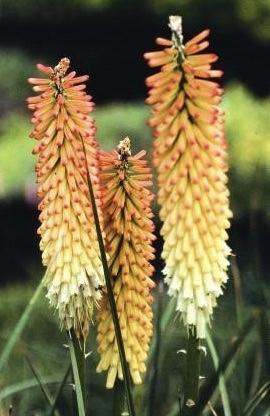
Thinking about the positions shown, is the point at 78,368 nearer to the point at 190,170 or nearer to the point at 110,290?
the point at 110,290

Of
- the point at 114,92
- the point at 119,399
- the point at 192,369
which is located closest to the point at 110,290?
the point at 192,369

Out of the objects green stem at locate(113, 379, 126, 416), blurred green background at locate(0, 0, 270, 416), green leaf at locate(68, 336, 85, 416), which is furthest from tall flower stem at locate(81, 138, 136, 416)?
blurred green background at locate(0, 0, 270, 416)

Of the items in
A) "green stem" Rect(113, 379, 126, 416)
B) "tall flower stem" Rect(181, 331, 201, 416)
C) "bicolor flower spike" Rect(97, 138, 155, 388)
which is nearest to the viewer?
"tall flower stem" Rect(181, 331, 201, 416)

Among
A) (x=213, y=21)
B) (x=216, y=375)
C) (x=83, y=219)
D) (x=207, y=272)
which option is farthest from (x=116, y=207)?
(x=213, y=21)

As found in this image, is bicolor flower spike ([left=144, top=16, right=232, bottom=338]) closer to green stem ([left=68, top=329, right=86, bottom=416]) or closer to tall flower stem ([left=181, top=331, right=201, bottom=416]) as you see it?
tall flower stem ([left=181, top=331, right=201, bottom=416])

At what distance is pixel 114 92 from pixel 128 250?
1230cm

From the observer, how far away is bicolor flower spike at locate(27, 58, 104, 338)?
2408 millimetres

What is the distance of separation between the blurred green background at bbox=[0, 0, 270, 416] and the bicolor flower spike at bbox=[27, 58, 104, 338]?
3.01 metres

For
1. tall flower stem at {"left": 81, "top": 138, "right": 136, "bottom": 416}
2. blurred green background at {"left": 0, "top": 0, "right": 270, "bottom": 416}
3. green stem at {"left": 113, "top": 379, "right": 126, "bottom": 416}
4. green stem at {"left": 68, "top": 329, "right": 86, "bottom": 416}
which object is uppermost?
blurred green background at {"left": 0, "top": 0, "right": 270, "bottom": 416}

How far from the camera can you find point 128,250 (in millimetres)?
2506

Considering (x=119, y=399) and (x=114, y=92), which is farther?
(x=114, y=92)

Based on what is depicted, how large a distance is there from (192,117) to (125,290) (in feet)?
1.62

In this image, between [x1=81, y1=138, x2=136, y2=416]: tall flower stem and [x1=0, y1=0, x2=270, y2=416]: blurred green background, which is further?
[x1=0, y1=0, x2=270, y2=416]: blurred green background

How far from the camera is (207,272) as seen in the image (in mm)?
2383
